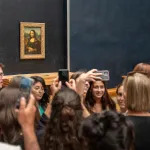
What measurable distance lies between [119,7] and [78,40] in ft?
4.08

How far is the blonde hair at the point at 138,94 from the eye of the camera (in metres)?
2.76

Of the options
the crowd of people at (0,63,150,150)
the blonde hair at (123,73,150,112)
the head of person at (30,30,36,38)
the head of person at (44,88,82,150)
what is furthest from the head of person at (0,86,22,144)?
the head of person at (30,30,36,38)

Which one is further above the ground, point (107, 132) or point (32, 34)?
point (32, 34)

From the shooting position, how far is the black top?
255cm

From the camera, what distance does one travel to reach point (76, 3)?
601 centimetres

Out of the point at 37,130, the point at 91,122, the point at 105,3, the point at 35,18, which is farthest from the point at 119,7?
the point at 91,122

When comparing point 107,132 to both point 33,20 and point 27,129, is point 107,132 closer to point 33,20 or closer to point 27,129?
point 27,129

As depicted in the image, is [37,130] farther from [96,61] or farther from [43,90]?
[96,61]

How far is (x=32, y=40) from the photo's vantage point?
17.9ft

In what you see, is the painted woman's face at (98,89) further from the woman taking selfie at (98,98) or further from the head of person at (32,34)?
the head of person at (32,34)

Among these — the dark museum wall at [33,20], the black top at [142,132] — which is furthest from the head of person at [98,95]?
the black top at [142,132]

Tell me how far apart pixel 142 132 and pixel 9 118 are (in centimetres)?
88

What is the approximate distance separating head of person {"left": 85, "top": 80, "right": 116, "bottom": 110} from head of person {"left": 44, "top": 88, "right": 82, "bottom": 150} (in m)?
1.95

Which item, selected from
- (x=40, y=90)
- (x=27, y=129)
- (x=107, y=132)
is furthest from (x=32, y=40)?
(x=107, y=132)
